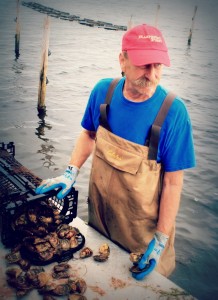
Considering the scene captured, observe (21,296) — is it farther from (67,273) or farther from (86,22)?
(86,22)

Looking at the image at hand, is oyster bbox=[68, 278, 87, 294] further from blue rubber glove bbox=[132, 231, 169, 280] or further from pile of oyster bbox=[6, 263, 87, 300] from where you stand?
blue rubber glove bbox=[132, 231, 169, 280]

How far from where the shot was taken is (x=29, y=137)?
833 centimetres

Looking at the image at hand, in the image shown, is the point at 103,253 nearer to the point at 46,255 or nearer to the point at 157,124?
the point at 46,255

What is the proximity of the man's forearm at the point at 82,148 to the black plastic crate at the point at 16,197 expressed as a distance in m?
0.38

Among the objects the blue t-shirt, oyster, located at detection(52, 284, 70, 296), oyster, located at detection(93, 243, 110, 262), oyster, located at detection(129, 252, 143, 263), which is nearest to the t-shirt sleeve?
the blue t-shirt

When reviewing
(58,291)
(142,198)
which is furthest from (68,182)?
(58,291)

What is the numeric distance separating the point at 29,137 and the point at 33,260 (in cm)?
644

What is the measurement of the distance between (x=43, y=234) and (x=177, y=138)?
4.47ft

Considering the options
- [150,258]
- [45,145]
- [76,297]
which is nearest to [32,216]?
[76,297]

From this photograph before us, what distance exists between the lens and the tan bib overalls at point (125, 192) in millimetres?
2471

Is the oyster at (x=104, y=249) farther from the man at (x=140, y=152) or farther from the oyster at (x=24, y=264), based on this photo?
the oyster at (x=24, y=264)

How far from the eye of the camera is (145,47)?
2326mm

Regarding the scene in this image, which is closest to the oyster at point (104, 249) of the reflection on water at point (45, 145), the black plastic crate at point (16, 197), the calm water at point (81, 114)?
the black plastic crate at point (16, 197)

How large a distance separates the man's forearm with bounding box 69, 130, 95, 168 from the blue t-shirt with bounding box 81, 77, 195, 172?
543 millimetres
